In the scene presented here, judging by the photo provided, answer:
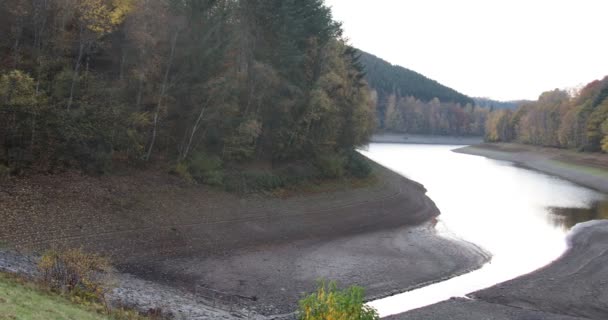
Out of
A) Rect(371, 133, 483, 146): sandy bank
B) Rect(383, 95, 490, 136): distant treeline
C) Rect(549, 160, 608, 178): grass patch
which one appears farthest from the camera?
Rect(383, 95, 490, 136): distant treeline

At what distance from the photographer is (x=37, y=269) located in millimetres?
16344

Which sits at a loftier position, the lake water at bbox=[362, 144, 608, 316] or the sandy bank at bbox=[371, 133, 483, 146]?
the sandy bank at bbox=[371, 133, 483, 146]

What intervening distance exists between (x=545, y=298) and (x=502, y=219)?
21.3 meters

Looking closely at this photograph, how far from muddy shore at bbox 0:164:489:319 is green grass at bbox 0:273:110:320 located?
10.1ft

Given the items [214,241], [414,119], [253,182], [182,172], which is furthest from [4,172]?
[414,119]

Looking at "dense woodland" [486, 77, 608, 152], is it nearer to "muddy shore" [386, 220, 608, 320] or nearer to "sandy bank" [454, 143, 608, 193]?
"sandy bank" [454, 143, 608, 193]

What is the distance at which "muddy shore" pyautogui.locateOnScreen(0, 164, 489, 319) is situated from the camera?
19859 millimetres

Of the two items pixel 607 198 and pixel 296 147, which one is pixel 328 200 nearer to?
pixel 296 147

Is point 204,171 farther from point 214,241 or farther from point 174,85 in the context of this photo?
point 214,241

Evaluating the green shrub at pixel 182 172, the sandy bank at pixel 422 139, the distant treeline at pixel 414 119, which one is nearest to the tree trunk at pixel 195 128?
the green shrub at pixel 182 172

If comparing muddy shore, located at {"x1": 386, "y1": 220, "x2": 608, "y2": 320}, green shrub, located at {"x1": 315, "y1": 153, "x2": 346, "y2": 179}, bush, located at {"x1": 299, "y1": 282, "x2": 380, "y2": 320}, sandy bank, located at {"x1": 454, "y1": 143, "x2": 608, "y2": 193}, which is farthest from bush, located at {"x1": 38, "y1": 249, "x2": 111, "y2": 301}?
sandy bank, located at {"x1": 454, "y1": 143, "x2": 608, "y2": 193}

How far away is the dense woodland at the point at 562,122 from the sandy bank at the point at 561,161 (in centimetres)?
311

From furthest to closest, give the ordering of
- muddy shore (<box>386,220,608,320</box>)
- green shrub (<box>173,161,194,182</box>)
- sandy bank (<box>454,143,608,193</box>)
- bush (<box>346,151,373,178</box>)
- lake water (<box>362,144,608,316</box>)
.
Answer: sandy bank (<box>454,143,608,193</box>) < bush (<box>346,151,373,178</box>) < green shrub (<box>173,161,194,182</box>) < lake water (<box>362,144,608,316</box>) < muddy shore (<box>386,220,608,320</box>)

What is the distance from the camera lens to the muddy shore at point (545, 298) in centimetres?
1825
